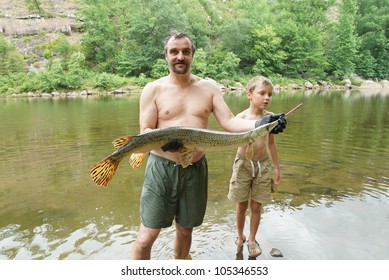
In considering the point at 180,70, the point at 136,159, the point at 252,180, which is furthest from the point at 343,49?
the point at 136,159

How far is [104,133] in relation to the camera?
12.7 meters

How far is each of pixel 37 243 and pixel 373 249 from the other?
14.0 ft

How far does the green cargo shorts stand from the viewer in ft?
10.2

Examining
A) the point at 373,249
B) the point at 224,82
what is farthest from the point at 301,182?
the point at 224,82

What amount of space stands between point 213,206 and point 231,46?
158 feet

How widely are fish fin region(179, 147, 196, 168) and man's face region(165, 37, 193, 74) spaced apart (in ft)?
2.44

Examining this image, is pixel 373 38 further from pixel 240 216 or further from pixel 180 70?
pixel 180 70

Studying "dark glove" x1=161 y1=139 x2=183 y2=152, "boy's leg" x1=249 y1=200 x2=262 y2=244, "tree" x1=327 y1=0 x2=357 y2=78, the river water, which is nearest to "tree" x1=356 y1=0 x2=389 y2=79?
"tree" x1=327 y1=0 x2=357 y2=78

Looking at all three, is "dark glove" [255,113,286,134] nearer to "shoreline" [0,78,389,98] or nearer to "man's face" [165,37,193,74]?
"man's face" [165,37,193,74]

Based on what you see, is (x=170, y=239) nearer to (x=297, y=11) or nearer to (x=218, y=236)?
(x=218, y=236)

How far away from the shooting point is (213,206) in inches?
220

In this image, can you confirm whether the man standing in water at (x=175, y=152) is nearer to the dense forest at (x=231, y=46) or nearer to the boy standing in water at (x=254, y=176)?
the boy standing in water at (x=254, y=176)

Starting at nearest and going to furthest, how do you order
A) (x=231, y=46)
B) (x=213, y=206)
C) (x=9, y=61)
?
(x=213, y=206)
(x=9, y=61)
(x=231, y=46)

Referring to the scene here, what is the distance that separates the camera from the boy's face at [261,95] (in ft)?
12.7
